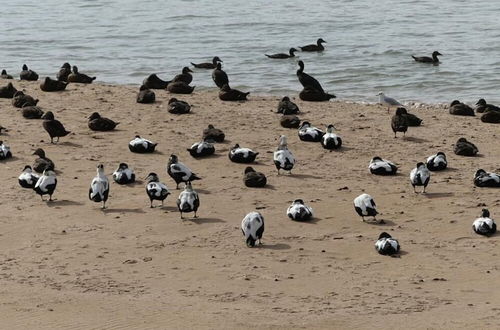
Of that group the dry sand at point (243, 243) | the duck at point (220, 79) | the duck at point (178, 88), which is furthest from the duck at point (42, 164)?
the duck at point (220, 79)

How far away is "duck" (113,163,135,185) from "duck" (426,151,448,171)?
4.38 metres

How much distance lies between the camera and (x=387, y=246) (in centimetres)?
1310

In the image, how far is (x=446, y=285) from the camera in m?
12.1

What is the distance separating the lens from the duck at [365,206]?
14398 mm

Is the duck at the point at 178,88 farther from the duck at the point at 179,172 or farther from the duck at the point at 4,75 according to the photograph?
the duck at the point at 179,172

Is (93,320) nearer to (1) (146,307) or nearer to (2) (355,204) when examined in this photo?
(1) (146,307)

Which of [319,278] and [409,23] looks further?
[409,23]

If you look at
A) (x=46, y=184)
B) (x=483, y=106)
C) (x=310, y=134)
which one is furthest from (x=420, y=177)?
(x=483, y=106)

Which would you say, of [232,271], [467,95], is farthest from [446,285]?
[467,95]

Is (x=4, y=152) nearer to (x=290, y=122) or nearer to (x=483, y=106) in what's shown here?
(x=290, y=122)

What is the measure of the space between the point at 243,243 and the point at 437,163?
4.48 m

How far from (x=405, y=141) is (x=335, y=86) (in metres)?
7.23

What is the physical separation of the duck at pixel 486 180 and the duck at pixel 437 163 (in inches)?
37.2

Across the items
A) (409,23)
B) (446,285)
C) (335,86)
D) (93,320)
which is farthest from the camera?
(409,23)
